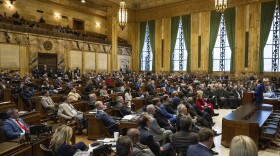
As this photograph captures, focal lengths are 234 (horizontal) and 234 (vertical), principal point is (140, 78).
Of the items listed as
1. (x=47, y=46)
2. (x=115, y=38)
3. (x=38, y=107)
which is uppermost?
(x=115, y=38)

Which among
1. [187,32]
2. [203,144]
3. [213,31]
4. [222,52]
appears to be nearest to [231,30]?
[213,31]

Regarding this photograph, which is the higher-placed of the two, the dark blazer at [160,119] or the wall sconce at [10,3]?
the wall sconce at [10,3]

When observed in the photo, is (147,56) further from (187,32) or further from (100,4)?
(100,4)

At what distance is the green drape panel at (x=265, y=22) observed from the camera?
59.9 ft

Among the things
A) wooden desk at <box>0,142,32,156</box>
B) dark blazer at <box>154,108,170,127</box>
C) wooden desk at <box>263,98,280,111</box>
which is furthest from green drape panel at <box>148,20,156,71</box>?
wooden desk at <box>0,142,32,156</box>

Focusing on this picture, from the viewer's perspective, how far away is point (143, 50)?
26438 millimetres

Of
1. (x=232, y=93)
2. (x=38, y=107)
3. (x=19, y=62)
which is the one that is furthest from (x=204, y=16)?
(x=38, y=107)

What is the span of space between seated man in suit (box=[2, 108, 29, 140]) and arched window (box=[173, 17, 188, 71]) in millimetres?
19681

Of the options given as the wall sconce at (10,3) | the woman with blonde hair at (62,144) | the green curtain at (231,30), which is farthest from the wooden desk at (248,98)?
the wall sconce at (10,3)

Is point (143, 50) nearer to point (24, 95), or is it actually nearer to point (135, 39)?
point (135, 39)

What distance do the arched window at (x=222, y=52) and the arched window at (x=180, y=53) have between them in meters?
3.08

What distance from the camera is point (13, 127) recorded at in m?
4.68

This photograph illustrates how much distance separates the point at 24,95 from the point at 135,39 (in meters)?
19.0

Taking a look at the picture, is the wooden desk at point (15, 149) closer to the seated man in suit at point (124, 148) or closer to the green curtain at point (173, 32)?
the seated man in suit at point (124, 148)
